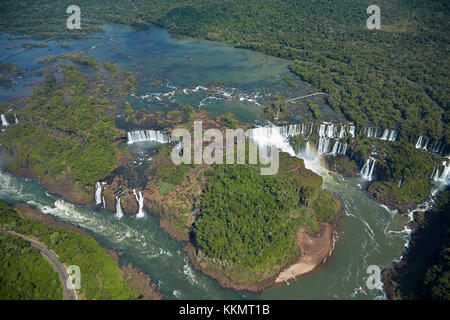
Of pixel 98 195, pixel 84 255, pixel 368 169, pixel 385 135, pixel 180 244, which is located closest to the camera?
pixel 84 255

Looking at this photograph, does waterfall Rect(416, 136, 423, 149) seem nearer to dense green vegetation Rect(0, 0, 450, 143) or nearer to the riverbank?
dense green vegetation Rect(0, 0, 450, 143)

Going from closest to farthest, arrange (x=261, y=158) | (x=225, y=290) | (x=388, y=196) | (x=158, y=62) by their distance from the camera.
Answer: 1. (x=225, y=290)
2. (x=388, y=196)
3. (x=261, y=158)
4. (x=158, y=62)

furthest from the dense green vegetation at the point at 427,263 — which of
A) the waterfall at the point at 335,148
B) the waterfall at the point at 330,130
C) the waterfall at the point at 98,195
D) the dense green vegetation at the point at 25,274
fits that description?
the waterfall at the point at 98,195

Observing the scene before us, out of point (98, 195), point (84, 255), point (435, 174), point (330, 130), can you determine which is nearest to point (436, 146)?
point (435, 174)

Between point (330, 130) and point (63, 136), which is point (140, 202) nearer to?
point (63, 136)

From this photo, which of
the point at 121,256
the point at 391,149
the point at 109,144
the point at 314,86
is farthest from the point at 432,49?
the point at 121,256

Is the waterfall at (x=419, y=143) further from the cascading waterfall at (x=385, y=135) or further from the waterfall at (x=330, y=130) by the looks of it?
the waterfall at (x=330, y=130)

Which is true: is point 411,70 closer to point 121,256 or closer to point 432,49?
A: point 432,49
